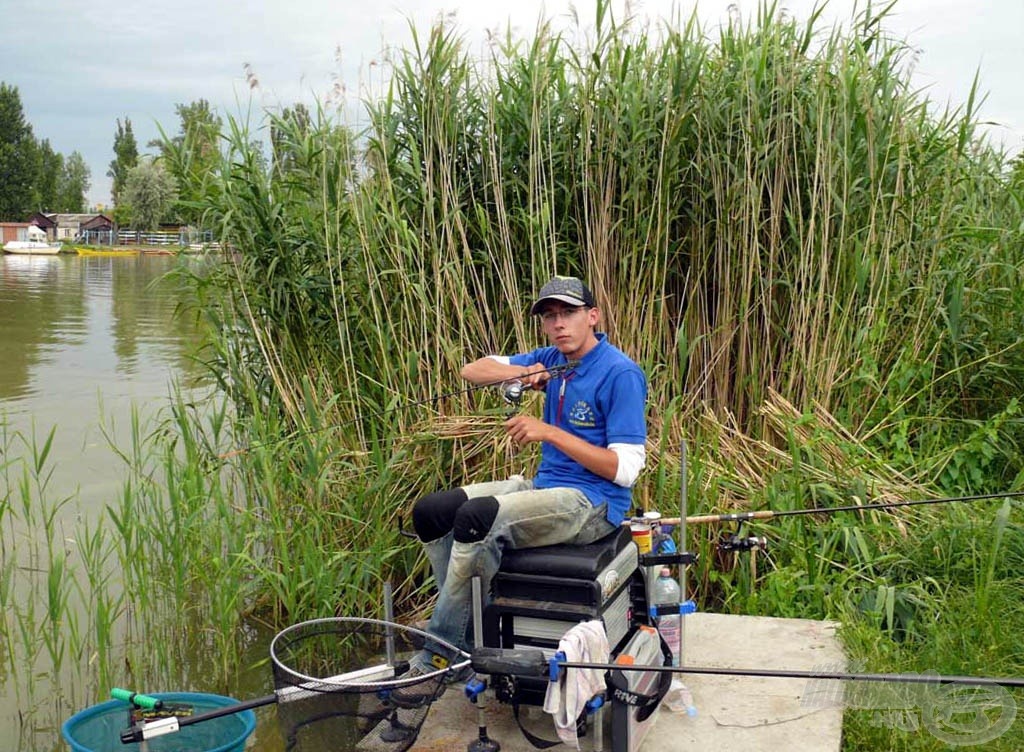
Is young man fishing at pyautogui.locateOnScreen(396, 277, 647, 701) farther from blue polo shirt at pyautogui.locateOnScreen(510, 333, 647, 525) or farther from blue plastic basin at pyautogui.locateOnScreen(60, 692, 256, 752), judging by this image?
blue plastic basin at pyautogui.locateOnScreen(60, 692, 256, 752)

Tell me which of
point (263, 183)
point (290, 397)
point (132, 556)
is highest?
point (263, 183)

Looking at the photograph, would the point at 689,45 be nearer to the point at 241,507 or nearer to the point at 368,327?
the point at 368,327

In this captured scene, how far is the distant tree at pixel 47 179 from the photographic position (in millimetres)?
72375

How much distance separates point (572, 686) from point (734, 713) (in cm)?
90

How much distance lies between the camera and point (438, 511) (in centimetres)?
323

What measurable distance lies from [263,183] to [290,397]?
1142mm

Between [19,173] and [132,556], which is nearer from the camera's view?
[132,556]

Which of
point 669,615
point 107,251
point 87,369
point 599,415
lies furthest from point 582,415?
point 107,251

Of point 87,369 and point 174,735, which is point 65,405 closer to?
point 87,369

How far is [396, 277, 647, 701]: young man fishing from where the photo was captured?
10.2 feet

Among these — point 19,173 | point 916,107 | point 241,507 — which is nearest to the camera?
point 241,507

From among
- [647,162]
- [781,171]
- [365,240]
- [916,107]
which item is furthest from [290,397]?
[916,107]

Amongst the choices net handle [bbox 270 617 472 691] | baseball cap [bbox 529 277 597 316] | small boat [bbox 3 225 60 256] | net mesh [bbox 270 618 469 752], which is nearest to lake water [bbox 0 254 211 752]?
net mesh [bbox 270 618 469 752]

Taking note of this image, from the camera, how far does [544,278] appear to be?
544cm
